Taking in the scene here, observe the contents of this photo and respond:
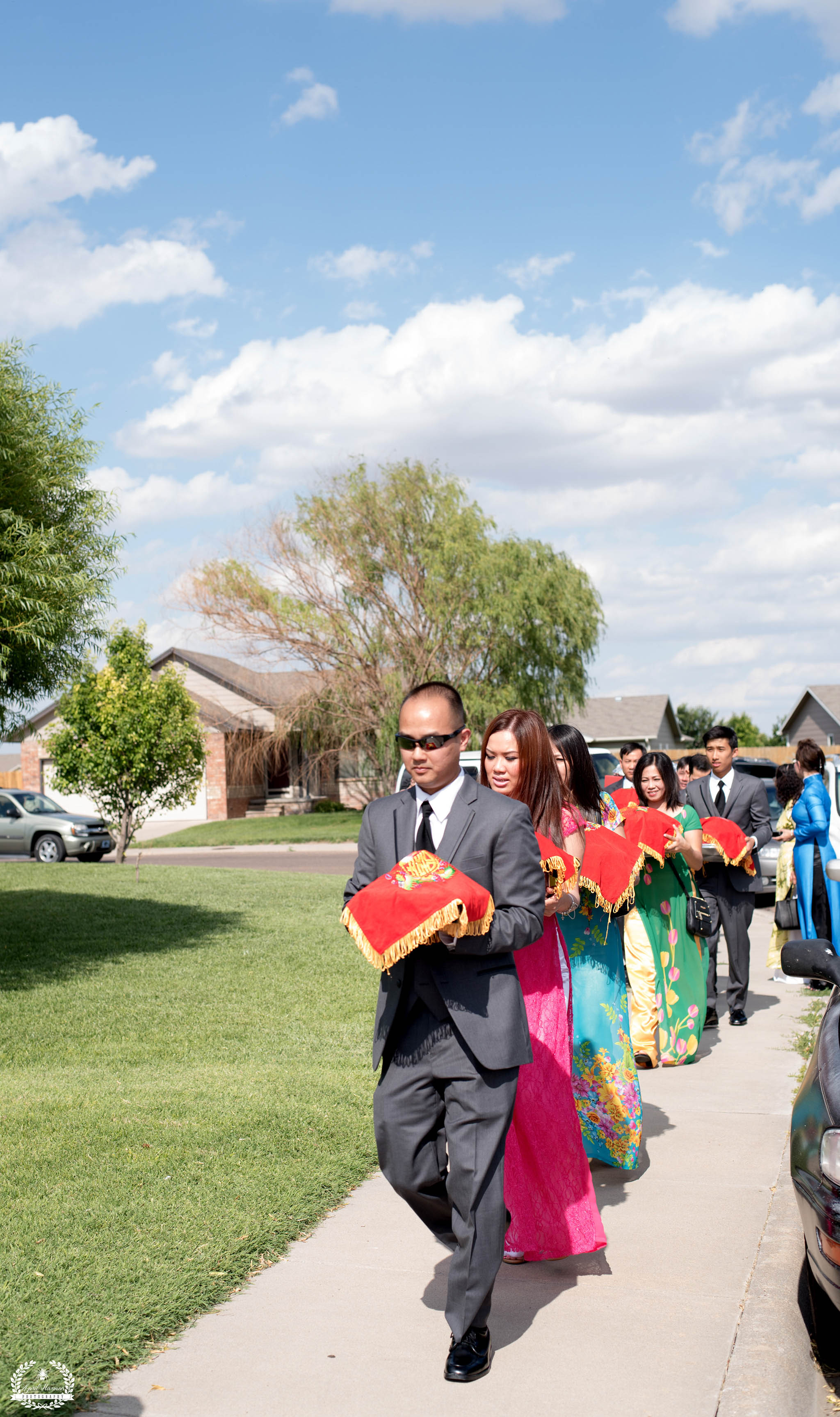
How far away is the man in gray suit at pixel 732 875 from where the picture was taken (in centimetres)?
909

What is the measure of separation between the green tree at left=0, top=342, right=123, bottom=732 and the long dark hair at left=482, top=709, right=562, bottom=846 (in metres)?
6.32

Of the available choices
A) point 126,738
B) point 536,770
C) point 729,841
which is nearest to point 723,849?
point 729,841

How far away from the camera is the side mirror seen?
12.5ft

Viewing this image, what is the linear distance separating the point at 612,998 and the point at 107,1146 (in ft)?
7.98

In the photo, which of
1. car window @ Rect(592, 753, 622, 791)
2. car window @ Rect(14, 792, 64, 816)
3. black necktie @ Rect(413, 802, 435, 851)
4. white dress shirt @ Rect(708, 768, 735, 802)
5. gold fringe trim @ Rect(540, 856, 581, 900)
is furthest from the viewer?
car window @ Rect(14, 792, 64, 816)

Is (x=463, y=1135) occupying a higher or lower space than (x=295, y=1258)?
higher

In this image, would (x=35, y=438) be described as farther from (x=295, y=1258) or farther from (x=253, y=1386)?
(x=253, y=1386)

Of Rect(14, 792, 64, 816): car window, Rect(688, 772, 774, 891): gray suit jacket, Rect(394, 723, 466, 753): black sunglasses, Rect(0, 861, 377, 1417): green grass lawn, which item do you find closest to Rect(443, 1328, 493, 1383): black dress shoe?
Rect(0, 861, 377, 1417): green grass lawn

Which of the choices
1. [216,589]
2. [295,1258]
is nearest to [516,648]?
[216,589]

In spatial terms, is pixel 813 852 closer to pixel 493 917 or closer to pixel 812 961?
pixel 812 961

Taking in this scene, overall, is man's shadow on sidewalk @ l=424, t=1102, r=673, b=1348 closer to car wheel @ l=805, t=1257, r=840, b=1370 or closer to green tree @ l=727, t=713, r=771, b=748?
car wheel @ l=805, t=1257, r=840, b=1370

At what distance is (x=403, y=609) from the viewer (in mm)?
34750

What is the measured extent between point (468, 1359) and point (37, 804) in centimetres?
2567

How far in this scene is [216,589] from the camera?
3544cm
